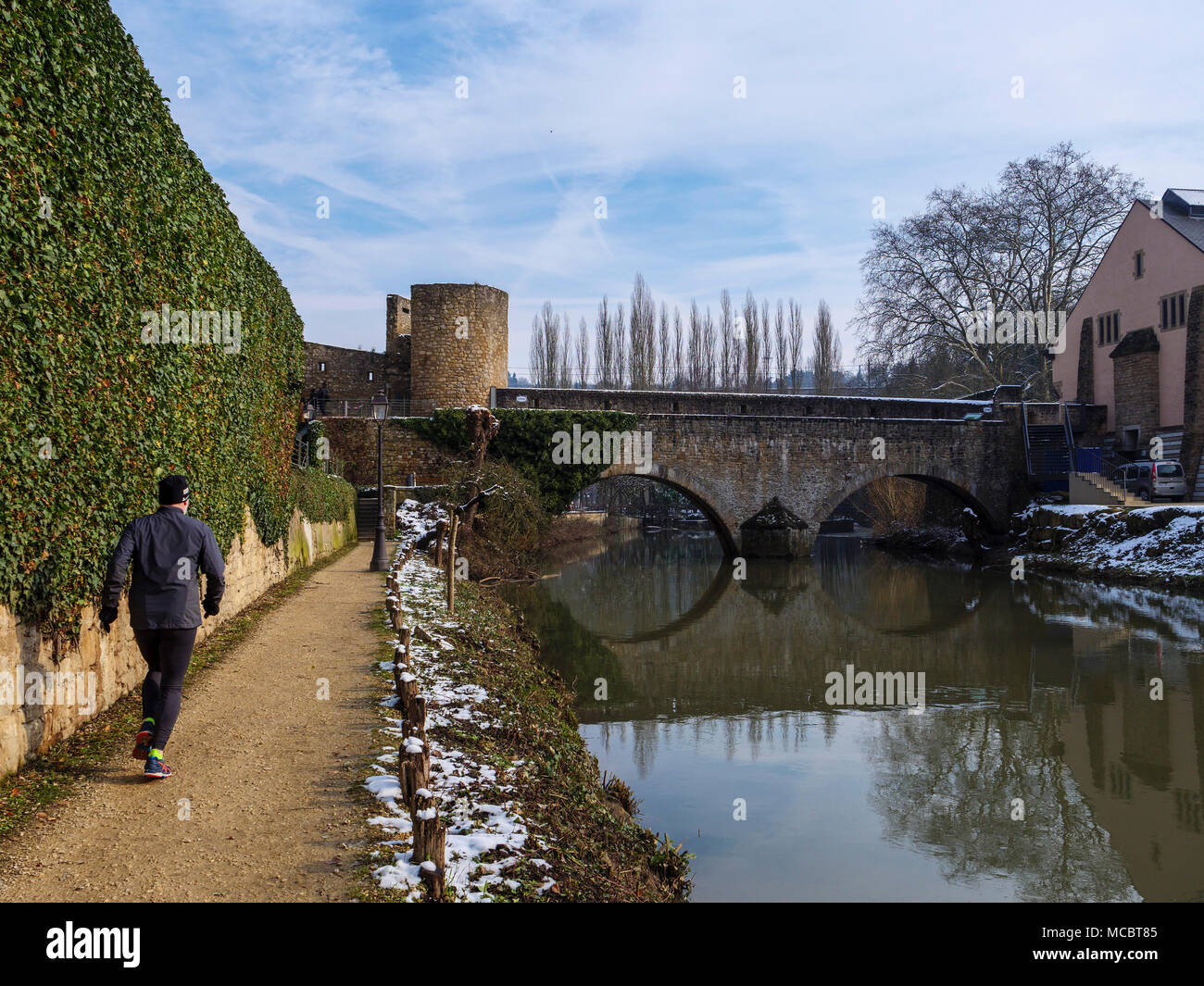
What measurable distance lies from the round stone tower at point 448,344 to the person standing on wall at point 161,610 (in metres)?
20.1

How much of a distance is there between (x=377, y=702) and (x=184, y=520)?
88.4 inches

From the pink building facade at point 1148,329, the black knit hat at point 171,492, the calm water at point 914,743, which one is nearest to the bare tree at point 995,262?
the pink building facade at point 1148,329

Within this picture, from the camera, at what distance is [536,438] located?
73.9ft

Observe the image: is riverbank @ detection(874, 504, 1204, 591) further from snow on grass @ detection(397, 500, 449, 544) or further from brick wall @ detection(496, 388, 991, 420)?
snow on grass @ detection(397, 500, 449, 544)

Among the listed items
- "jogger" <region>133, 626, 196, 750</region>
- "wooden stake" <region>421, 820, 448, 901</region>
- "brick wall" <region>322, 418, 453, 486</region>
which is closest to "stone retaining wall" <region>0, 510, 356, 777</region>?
"jogger" <region>133, 626, 196, 750</region>

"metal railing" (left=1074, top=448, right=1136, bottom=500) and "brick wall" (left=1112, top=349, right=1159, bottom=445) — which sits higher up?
"brick wall" (left=1112, top=349, right=1159, bottom=445)

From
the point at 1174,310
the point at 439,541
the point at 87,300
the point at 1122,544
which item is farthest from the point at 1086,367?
the point at 87,300

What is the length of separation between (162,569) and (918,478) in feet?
83.6

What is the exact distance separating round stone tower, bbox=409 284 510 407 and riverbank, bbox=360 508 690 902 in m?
16.3

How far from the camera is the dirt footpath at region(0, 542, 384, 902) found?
3348 mm

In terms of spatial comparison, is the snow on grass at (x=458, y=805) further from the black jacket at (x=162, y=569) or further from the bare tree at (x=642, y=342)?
the bare tree at (x=642, y=342)

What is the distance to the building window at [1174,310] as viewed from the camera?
78.2ft

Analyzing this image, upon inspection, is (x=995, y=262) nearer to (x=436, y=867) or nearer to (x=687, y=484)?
(x=687, y=484)

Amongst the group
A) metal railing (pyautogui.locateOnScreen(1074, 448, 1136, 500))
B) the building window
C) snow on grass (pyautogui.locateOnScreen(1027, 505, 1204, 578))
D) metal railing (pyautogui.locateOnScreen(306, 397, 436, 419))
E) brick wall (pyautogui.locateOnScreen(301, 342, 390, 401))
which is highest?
the building window
